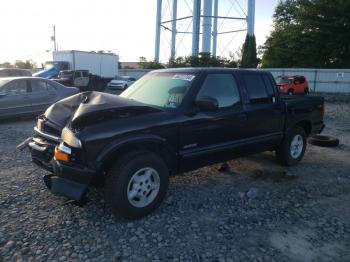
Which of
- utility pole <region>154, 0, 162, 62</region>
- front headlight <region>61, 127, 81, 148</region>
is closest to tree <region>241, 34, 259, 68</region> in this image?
utility pole <region>154, 0, 162, 62</region>

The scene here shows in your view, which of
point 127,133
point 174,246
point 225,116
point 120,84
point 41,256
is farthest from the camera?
point 120,84

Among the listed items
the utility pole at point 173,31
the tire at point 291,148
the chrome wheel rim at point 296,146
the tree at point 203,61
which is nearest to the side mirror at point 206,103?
the tire at point 291,148

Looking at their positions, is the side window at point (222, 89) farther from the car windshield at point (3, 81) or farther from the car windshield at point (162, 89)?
the car windshield at point (3, 81)

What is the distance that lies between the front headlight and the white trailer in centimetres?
2418

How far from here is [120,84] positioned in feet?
90.1

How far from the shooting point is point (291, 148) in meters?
6.15

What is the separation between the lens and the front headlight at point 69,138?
3.53 meters

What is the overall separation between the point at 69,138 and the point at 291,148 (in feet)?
13.6

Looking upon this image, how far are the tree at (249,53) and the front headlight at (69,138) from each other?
3538 centimetres

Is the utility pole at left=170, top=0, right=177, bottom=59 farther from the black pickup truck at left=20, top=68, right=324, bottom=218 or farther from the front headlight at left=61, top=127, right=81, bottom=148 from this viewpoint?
the front headlight at left=61, top=127, right=81, bottom=148

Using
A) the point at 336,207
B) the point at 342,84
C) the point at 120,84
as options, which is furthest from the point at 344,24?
the point at 336,207

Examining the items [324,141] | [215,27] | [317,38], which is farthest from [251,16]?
A: [324,141]

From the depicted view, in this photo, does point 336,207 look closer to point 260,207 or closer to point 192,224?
point 260,207

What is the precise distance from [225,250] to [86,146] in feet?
5.84
